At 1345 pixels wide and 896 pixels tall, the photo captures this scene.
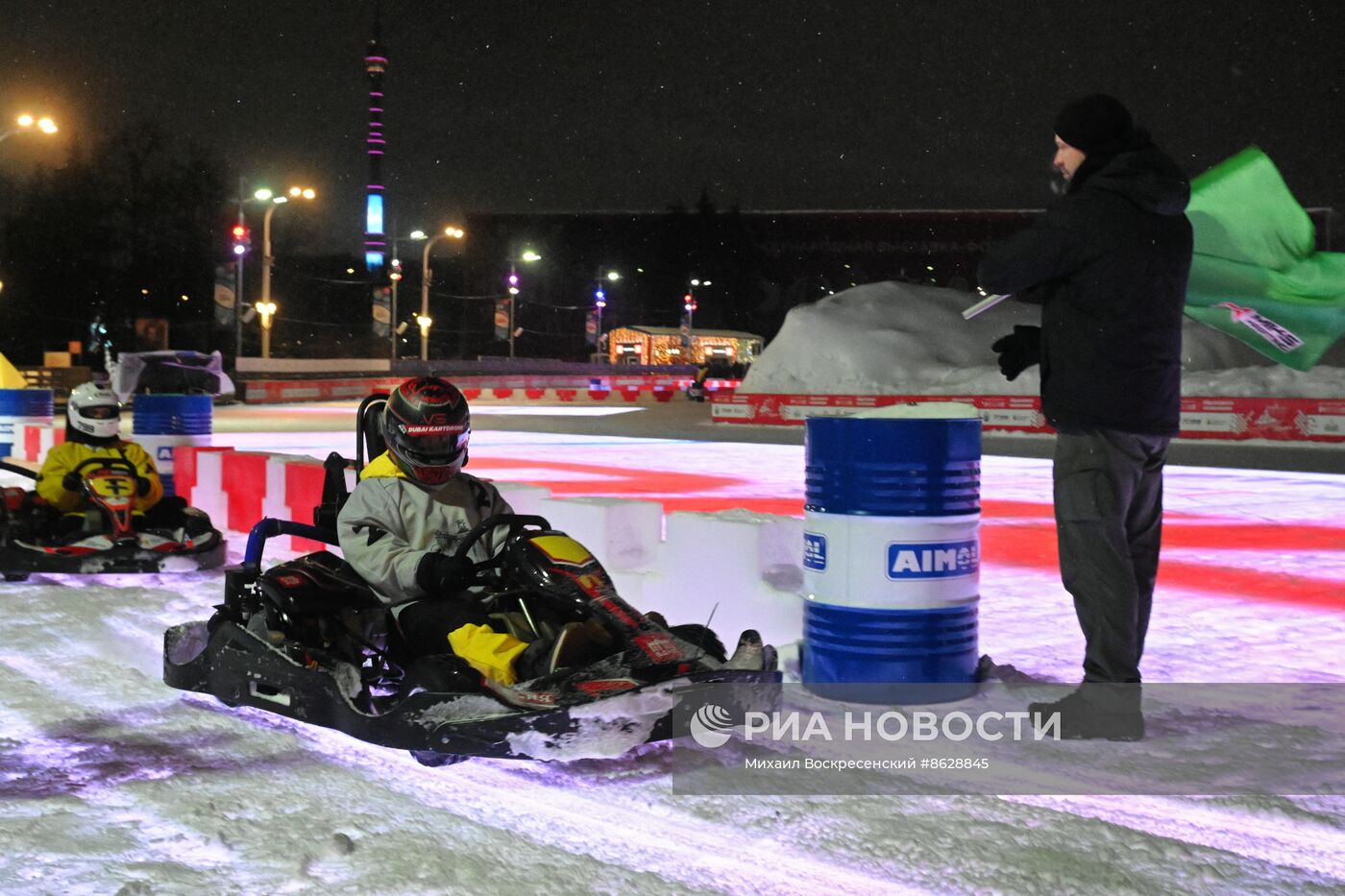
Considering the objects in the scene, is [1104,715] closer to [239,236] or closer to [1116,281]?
[1116,281]

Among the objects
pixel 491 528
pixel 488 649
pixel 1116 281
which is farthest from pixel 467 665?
pixel 1116 281

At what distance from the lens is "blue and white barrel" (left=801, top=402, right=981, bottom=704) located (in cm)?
434

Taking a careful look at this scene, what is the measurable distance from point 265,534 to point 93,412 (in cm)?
365

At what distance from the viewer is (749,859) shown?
303 cm

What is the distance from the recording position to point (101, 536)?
7379 mm

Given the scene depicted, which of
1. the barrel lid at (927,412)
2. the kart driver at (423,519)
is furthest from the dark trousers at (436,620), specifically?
the barrel lid at (927,412)

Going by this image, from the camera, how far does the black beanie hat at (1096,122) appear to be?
159 inches

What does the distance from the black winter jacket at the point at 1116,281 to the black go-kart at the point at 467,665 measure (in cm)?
122

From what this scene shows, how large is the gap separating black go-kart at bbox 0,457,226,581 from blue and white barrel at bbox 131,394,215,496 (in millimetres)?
2839

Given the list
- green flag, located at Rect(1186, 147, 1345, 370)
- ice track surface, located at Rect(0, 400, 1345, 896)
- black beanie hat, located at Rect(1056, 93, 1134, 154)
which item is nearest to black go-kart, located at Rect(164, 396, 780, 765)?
ice track surface, located at Rect(0, 400, 1345, 896)

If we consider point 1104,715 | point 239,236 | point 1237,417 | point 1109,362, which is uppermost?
point 239,236

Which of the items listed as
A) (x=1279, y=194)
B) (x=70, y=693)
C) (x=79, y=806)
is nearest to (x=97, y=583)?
(x=70, y=693)

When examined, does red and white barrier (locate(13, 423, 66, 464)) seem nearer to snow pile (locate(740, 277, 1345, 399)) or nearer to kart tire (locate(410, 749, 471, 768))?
kart tire (locate(410, 749, 471, 768))

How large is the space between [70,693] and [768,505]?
6.74m
